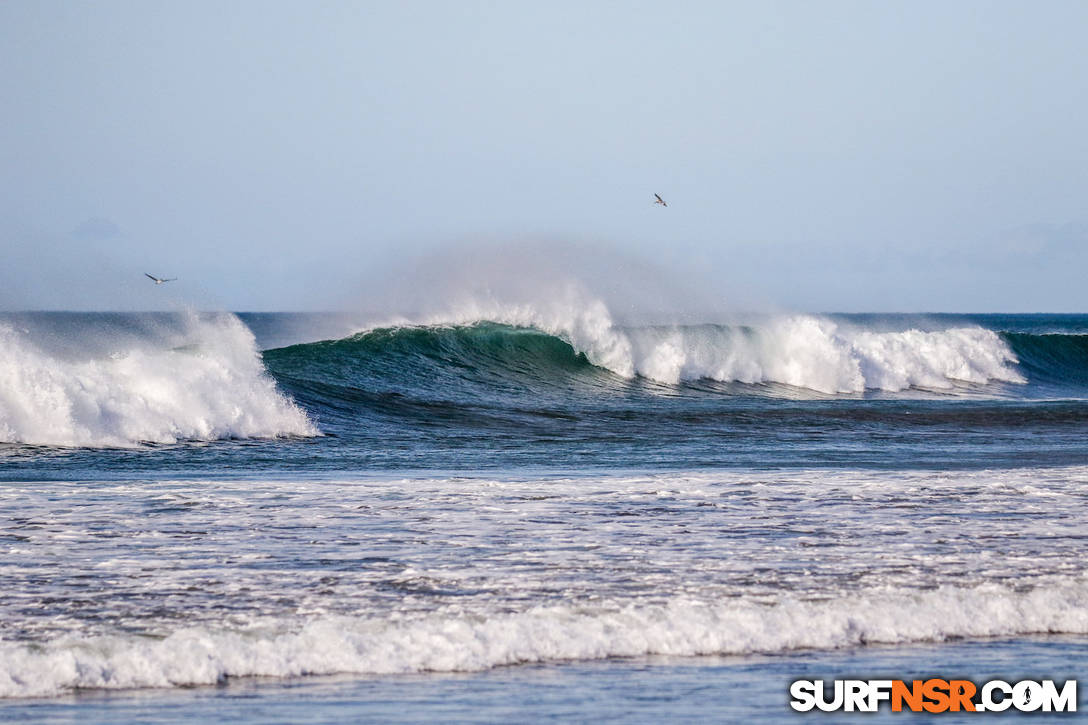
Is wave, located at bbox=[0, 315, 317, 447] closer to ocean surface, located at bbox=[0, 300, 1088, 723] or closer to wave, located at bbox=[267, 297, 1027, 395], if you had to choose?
ocean surface, located at bbox=[0, 300, 1088, 723]

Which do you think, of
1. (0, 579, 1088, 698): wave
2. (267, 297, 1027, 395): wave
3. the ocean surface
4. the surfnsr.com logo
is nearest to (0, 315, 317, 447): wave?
the ocean surface

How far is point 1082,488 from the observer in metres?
10.2

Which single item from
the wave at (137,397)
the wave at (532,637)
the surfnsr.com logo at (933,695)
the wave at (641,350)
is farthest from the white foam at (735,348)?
the surfnsr.com logo at (933,695)

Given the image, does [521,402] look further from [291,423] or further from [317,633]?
[317,633]

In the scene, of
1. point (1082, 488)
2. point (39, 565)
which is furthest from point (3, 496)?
point (1082, 488)

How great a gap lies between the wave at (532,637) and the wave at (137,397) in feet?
28.9

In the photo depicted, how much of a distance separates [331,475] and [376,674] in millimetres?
5974

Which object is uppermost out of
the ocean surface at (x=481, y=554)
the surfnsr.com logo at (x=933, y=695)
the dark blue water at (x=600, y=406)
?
the dark blue water at (x=600, y=406)

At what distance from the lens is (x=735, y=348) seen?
27875 millimetres

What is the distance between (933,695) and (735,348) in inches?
918

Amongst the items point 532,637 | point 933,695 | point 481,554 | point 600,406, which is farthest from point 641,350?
point 933,695

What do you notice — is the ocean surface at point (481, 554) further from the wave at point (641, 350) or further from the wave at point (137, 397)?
the wave at point (641, 350)

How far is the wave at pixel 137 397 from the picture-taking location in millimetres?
13406

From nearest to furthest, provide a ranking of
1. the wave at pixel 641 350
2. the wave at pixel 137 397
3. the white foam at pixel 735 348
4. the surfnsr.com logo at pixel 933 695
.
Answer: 1. the surfnsr.com logo at pixel 933 695
2. the wave at pixel 137 397
3. the wave at pixel 641 350
4. the white foam at pixel 735 348
